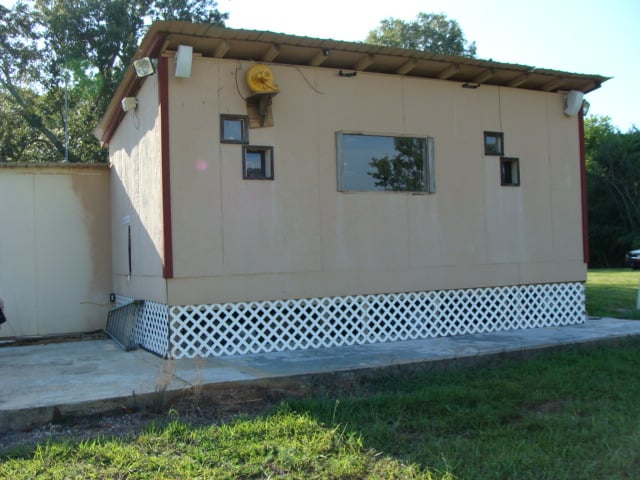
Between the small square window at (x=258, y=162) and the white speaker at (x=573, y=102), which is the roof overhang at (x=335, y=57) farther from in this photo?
the small square window at (x=258, y=162)

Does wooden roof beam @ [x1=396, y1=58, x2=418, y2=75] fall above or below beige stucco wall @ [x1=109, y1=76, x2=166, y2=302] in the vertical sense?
above

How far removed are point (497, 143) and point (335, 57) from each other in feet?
9.82

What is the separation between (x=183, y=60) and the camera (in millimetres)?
7219

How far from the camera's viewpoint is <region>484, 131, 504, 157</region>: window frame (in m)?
9.33

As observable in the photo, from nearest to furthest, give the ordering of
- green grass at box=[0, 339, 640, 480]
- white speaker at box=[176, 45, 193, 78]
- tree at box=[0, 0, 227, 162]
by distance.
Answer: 1. green grass at box=[0, 339, 640, 480]
2. white speaker at box=[176, 45, 193, 78]
3. tree at box=[0, 0, 227, 162]

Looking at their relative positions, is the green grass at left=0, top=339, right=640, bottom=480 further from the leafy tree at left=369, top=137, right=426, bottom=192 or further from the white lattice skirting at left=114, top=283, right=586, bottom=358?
the leafy tree at left=369, top=137, right=426, bottom=192

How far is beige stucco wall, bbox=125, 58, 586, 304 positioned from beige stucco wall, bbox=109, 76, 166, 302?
345 mm

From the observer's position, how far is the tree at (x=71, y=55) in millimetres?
22734

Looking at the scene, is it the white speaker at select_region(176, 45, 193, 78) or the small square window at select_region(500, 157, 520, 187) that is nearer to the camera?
the white speaker at select_region(176, 45, 193, 78)

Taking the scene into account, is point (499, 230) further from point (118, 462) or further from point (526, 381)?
point (118, 462)

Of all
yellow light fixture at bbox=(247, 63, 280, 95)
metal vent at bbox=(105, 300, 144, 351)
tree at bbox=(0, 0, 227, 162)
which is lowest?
metal vent at bbox=(105, 300, 144, 351)

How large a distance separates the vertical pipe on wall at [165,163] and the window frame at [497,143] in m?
4.74

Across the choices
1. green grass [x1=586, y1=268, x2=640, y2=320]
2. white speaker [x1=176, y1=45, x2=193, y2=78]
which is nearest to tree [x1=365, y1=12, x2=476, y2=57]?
green grass [x1=586, y1=268, x2=640, y2=320]

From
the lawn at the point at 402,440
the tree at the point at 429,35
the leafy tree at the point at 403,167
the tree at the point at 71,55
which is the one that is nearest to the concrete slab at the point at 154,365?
the lawn at the point at 402,440
